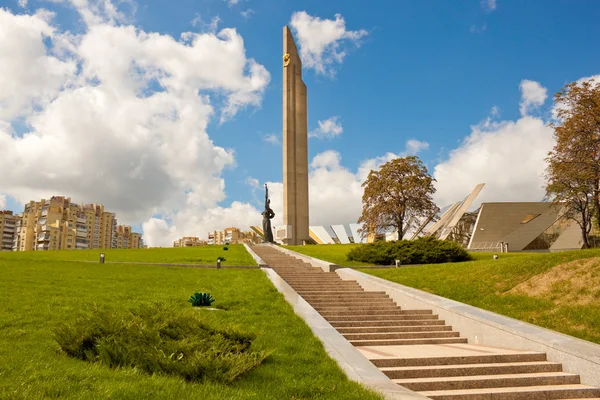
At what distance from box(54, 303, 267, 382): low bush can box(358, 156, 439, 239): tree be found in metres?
34.0

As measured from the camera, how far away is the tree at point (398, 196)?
39188 millimetres

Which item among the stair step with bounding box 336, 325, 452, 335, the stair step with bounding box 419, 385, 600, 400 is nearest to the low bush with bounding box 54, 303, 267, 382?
the stair step with bounding box 419, 385, 600, 400

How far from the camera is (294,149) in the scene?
61469 mm

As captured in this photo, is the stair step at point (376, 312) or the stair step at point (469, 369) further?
the stair step at point (376, 312)

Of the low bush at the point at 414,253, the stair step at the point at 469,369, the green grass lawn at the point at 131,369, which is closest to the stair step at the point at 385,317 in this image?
the green grass lawn at the point at 131,369

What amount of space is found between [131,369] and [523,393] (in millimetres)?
5198

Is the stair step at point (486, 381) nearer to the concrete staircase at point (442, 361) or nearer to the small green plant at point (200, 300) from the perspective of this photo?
the concrete staircase at point (442, 361)

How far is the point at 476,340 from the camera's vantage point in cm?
937

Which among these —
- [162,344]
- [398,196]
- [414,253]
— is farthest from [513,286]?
[398,196]

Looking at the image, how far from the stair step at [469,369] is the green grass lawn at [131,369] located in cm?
125

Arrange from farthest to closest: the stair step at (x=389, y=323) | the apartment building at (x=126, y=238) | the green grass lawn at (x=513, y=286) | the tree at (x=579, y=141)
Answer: the apartment building at (x=126, y=238) < the tree at (x=579, y=141) < the stair step at (x=389, y=323) < the green grass lawn at (x=513, y=286)

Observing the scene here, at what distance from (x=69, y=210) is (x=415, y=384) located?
142709mm

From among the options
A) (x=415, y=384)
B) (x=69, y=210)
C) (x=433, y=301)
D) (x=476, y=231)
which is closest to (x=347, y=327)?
(x=433, y=301)

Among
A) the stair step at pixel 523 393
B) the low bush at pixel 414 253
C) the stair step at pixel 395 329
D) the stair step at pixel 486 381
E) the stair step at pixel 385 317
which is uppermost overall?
the low bush at pixel 414 253
